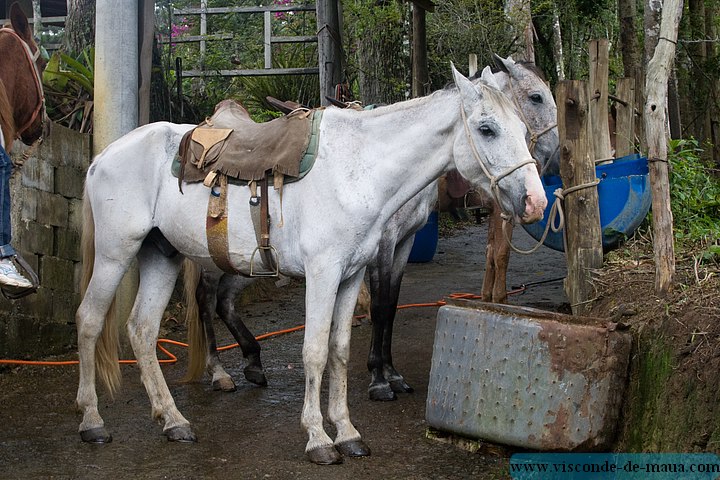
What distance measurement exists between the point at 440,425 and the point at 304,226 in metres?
1.22

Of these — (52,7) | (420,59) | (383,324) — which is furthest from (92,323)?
(52,7)

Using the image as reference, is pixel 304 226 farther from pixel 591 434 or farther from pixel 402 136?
pixel 591 434

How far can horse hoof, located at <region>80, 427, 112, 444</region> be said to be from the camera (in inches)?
179

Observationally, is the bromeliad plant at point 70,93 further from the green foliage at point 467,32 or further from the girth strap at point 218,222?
the green foliage at point 467,32

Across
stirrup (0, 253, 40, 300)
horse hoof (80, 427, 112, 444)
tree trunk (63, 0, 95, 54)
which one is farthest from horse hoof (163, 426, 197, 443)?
tree trunk (63, 0, 95, 54)

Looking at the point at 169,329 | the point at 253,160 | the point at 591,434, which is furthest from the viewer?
the point at 169,329

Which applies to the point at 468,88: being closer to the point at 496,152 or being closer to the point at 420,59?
the point at 496,152

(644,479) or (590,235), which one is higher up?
(590,235)

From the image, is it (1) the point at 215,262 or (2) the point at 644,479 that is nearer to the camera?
(2) the point at 644,479

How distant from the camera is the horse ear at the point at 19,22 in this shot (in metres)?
4.81

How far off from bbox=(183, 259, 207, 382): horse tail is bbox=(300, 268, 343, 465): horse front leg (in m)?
1.76

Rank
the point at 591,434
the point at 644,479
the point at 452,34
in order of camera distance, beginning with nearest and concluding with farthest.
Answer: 1. the point at 644,479
2. the point at 591,434
3. the point at 452,34

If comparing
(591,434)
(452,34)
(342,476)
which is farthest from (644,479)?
(452,34)

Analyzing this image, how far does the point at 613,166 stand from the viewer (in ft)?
18.7
